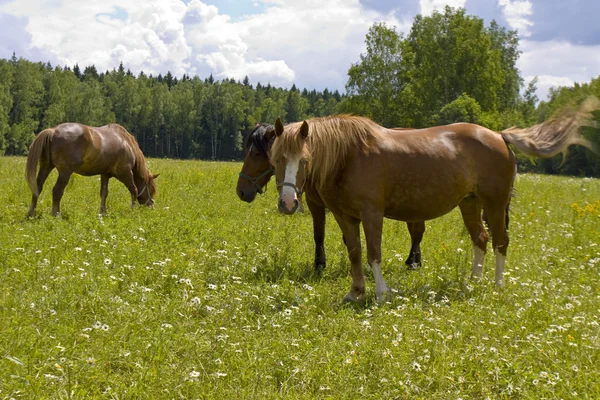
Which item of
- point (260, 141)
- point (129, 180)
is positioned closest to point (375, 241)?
point (260, 141)

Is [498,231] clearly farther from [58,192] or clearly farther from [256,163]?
[58,192]

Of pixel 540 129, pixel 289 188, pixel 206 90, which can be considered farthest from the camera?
pixel 206 90

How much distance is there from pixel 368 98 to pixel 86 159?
36056 mm

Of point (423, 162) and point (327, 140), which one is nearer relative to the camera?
point (327, 140)

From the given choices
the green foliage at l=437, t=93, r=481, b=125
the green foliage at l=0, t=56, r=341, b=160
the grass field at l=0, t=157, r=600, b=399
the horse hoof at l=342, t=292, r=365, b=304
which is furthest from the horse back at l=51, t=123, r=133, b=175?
the green foliage at l=0, t=56, r=341, b=160

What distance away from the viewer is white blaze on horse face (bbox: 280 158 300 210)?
5.01 meters

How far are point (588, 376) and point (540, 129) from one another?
421 centimetres

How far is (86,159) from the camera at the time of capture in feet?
36.0

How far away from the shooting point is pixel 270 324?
465cm

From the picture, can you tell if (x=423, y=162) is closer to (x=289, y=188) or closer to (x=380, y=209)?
(x=380, y=209)

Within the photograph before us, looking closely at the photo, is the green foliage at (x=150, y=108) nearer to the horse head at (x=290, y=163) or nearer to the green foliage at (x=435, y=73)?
the green foliage at (x=435, y=73)

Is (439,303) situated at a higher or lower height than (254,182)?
lower

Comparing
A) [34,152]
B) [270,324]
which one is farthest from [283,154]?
[34,152]

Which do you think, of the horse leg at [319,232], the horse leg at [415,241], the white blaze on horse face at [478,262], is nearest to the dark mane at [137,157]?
the horse leg at [319,232]
